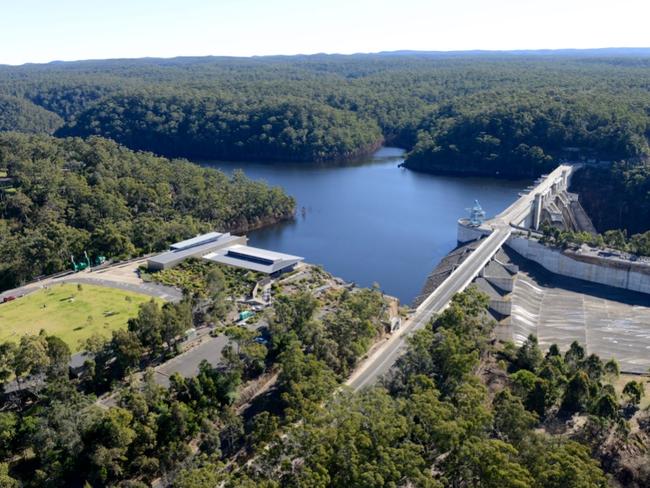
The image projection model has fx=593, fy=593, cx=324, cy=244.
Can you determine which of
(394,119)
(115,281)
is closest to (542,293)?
(115,281)

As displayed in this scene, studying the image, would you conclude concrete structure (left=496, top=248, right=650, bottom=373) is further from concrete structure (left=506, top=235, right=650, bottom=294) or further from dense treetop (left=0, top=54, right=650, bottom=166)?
dense treetop (left=0, top=54, right=650, bottom=166)

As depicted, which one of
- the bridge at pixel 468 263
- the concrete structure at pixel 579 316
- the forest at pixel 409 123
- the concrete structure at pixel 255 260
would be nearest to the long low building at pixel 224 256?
the concrete structure at pixel 255 260

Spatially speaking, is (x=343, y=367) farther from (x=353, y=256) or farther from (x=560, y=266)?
(x=560, y=266)

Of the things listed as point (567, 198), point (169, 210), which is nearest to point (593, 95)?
point (567, 198)

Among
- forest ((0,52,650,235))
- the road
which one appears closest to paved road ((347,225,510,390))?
the road

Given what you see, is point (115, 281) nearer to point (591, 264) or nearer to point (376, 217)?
point (376, 217)

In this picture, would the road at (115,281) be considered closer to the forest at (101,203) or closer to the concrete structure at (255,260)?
the forest at (101,203)
